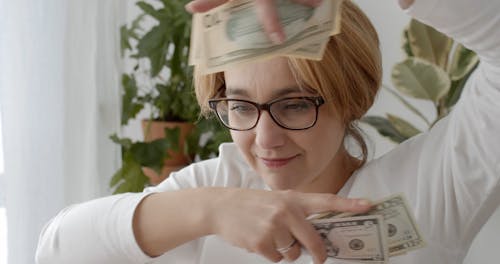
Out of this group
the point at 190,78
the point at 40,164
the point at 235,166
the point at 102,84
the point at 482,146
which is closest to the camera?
the point at 482,146

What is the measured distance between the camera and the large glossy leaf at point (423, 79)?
1.88 metres

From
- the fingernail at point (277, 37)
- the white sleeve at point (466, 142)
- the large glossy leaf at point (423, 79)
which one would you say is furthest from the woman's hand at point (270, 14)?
the large glossy leaf at point (423, 79)

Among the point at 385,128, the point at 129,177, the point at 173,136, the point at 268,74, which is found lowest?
the point at 129,177

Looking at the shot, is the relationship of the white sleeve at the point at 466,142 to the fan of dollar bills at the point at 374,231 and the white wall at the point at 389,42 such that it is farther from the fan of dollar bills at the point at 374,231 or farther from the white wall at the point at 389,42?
the white wall at the point at 389,42

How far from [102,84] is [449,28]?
1.46m

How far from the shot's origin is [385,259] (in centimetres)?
94

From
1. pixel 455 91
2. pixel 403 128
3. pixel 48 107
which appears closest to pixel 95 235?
pixel 48 107

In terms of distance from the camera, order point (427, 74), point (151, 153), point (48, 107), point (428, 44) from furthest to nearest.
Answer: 1. point (151, 153)
2. point (428, 44)
3. point (427, 74)
4. point (48, 107)

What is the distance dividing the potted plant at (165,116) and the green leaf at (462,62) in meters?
0.75

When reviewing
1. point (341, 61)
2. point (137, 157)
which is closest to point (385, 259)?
point (341, 61)

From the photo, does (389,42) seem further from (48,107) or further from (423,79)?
(48,107)

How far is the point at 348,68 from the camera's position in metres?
1.08

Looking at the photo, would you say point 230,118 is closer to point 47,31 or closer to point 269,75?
point 269,75

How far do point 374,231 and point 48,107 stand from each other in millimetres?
1082
